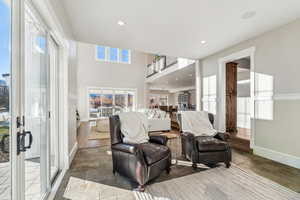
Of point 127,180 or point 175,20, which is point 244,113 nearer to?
point 175,20

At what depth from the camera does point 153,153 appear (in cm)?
203

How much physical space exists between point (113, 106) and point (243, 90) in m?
7.80

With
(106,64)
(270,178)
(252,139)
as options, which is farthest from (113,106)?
(270,178)

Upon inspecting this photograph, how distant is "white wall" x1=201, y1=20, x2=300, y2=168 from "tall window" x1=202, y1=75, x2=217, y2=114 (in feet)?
4.30

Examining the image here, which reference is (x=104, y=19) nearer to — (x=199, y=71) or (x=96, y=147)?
(x=96, y=147)

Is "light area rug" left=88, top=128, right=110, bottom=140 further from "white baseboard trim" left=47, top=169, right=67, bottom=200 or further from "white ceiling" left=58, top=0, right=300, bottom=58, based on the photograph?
"white ceiling" left=58, top=0, right=300, bottom=58

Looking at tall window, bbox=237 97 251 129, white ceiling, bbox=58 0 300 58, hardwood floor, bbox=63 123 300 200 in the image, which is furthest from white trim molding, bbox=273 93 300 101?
tall window, bbox=237 97 251 129

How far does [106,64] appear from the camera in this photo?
32.2ft

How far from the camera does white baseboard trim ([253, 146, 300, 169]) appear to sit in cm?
258

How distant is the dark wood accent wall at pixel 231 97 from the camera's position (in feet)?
15.0

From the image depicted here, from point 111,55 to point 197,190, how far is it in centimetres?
979

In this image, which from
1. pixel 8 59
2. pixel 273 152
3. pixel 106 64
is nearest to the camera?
pixel 8 59

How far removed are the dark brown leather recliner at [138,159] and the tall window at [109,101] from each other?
690 centimetres

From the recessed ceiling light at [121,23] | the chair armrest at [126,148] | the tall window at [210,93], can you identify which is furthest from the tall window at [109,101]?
the chair armrest at [126,148]
